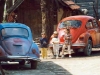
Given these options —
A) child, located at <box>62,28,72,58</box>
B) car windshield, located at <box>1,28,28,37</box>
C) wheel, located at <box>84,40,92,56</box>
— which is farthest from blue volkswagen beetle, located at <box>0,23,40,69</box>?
wheel, located at <box>84,40,92,56</box>

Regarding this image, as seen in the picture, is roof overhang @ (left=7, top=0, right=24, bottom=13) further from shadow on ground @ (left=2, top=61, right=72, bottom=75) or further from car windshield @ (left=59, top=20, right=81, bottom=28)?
shadow on ground @ (left=2, top=61, right=72, bottom=75)

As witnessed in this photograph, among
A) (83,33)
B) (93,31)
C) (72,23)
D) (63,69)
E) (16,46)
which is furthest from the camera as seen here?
(93,31)

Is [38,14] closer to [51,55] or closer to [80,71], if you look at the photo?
[51,55]

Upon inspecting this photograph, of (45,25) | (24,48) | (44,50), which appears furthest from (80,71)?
(45,25)

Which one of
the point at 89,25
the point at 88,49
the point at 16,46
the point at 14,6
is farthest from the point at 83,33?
the point at 14,6

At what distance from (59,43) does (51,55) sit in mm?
1150

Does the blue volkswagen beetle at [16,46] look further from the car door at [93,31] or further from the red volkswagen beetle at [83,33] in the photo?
the car door at [93,31]

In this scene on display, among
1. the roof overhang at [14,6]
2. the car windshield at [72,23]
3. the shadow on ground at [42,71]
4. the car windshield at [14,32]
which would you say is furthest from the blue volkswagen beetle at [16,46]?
the roof overhang at [14,6]

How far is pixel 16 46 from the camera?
1505 centimetres

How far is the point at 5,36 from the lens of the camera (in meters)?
15.6

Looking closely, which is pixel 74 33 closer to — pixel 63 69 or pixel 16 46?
pixel 63 69

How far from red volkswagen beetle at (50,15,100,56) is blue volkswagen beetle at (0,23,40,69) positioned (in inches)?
183

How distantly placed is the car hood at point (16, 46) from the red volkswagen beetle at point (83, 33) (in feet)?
17.8

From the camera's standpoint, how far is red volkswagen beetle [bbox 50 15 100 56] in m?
20.4
